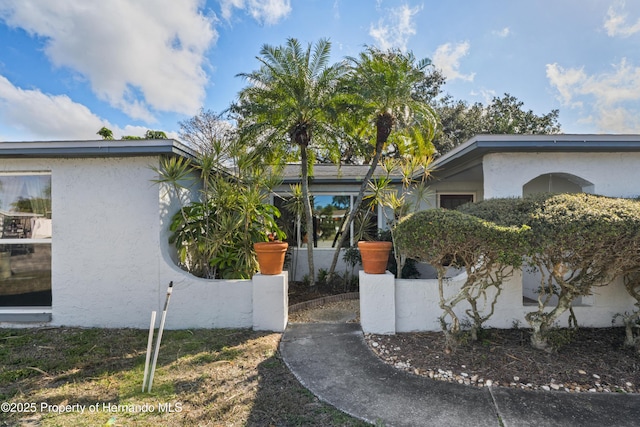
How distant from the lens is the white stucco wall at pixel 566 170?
5.39 m

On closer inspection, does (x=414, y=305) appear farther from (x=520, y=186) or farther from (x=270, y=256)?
(x=520, y=186)

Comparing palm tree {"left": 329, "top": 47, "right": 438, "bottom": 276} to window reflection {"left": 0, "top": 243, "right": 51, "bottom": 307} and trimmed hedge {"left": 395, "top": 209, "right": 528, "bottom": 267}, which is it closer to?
trimmed hedge {"left": 395, "top": 209, "right": 528, "bottom": 267}

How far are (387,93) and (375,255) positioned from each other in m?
3.59

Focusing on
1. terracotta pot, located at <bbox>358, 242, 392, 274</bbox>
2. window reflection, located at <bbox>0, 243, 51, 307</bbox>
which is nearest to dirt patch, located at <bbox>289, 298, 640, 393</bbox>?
terracotta pot, located at <bbox>358, 242, 392, 274</bbox>

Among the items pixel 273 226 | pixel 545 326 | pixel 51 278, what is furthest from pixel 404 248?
pixel 51 278

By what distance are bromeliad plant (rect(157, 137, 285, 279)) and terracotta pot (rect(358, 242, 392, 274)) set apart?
6.56 ft

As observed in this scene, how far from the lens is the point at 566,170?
5.44m

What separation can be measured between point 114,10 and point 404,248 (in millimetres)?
8478

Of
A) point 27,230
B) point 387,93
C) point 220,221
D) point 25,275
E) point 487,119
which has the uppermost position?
point 487,119

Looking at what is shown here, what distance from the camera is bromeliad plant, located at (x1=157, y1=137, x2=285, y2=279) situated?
5.87m

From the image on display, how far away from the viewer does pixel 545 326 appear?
436cm

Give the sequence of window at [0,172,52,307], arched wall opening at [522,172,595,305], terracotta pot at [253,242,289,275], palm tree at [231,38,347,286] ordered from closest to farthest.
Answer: terracotta pot at [253,242,289,275] < window at [0,172,52,307] < palm tree at [231,38,347,286] < arched wall opening at [522,172,595,305]

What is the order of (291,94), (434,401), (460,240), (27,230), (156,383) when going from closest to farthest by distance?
1. (434,401)
2. (156,383)
3. (460,240)
4. (27,230)
5. (291,94)

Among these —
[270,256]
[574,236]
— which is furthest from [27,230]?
[574,236]
